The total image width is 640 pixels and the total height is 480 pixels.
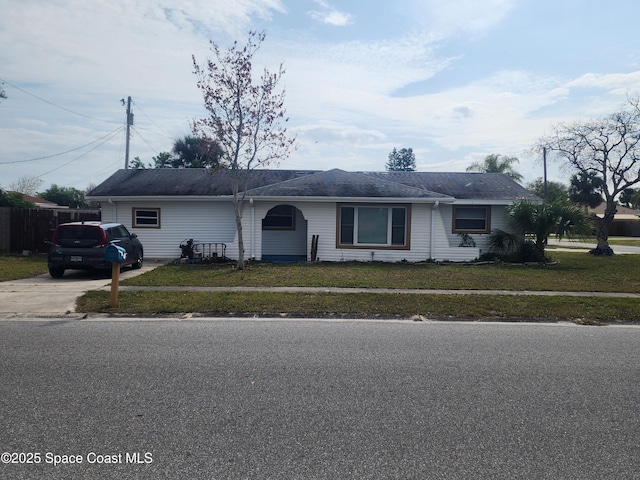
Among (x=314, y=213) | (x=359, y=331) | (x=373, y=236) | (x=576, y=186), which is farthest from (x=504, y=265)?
(x=576, y=186)

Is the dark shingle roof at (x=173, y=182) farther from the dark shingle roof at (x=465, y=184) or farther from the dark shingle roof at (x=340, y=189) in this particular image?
the dark shingle roof at (x=465, y=184)

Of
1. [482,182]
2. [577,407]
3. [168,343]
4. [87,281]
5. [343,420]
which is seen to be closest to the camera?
[343,420]

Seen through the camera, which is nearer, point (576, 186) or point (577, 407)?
point (577, 407)

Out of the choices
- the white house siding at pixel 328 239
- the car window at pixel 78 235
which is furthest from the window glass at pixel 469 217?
the car window at pixel 78 235

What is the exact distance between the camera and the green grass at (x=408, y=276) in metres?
11.4

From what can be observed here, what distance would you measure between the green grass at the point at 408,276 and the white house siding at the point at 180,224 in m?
2.58

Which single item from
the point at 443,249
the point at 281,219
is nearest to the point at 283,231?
the point at 281,219

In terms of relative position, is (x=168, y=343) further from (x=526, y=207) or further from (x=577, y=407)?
(x=526, y=207)

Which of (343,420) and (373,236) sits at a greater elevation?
(373,236)

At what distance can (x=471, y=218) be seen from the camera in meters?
18.3

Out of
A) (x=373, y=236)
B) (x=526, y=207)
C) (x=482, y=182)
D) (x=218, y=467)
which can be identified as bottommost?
(x=218, y=467)

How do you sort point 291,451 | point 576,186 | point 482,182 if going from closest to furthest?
point 291,451
point 482,182
point 576,186

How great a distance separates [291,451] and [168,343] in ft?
11.0

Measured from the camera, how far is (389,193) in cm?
1691
